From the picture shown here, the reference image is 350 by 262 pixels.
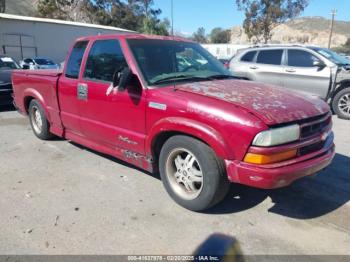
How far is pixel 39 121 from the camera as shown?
6359 mm

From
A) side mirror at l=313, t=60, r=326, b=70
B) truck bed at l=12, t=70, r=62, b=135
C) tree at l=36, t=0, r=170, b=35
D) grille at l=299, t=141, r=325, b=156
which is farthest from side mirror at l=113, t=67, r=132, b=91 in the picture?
tree at l=36, t=0, r=170, b=35

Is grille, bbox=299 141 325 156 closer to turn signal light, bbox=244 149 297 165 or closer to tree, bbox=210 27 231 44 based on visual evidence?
turn signal light, bbox=244 149 297 165

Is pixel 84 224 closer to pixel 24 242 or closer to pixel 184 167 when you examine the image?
pixel 24 242

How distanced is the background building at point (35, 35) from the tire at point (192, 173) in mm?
28997

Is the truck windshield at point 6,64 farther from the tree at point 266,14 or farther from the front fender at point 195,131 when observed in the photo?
the tree at point 266,14

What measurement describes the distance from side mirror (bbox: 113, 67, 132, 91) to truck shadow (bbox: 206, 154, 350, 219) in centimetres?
167

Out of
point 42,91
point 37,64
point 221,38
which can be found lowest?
point 37,64

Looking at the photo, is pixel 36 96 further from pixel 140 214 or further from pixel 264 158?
pixel 264 158

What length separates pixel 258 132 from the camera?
308 centimetres

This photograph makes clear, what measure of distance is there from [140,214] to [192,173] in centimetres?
68

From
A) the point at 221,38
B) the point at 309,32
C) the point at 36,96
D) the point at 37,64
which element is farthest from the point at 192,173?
the point at 309,32

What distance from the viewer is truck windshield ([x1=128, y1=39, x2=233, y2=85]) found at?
4.11 meters

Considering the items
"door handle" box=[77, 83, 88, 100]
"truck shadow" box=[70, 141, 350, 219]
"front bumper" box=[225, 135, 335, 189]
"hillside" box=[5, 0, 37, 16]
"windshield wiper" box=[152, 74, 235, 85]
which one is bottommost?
"truck shadow" box=[70, 141, 350, 219]

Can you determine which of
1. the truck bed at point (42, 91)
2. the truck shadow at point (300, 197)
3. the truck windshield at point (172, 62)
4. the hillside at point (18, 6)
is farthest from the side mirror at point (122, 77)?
the hillside at point (18, 6)
